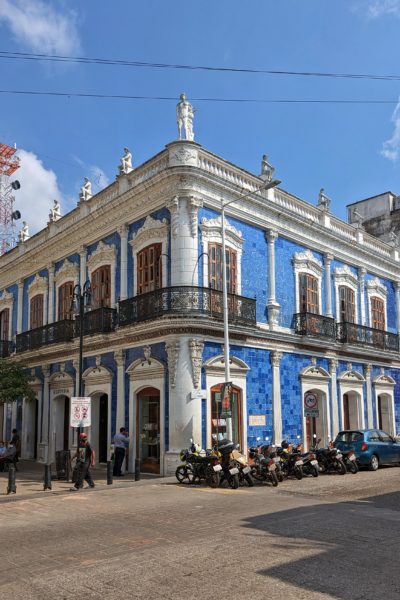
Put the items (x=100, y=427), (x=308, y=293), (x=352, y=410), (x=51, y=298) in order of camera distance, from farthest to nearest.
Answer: (x=352, y=410)
(x=51, y=298)
(x=308, y=293)
(x=100, y=427)

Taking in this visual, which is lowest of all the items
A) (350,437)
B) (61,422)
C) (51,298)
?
(350,437)

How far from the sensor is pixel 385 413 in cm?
2795

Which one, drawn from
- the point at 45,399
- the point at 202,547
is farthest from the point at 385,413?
the point at 202,547

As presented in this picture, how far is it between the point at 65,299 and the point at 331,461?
12539 millimetres

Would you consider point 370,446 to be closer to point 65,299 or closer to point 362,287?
point 362,287

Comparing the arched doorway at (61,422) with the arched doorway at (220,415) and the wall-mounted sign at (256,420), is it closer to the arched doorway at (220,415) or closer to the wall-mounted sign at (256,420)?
the arched doorway at (220,415)

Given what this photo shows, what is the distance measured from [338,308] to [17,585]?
20.7 meters

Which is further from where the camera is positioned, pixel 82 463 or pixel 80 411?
pixel 80 411

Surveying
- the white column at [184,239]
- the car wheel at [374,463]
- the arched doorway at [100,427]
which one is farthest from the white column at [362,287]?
the arched doorway at [100,427]

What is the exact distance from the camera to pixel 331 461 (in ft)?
60.0

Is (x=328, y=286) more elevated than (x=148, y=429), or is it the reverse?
(x=328, y=286)

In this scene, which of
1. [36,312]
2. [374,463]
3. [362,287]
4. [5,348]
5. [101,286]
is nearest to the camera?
[374,463]

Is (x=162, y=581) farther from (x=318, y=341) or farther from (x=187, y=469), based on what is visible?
(x=318, y=341)

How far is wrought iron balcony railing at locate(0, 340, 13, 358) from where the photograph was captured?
28.3 metres
